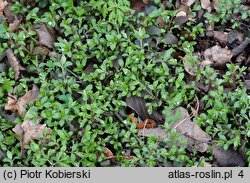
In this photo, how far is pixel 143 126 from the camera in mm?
3652

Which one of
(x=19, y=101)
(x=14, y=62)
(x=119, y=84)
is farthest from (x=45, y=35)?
(x=119, y=84)

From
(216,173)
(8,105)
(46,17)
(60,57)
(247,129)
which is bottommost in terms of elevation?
(216,173)

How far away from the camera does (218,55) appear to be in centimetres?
394

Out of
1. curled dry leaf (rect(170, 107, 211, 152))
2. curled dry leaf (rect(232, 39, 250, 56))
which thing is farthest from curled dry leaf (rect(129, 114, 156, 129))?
curled dry leaf (rect(232, 39, 250, 56))

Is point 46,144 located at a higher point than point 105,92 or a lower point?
lower

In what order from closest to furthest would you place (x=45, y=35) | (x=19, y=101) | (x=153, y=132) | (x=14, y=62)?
1. (x=153, y=132)
2. (x=19, y=101)
3. (x=14, y=62)
4. (x=45, y=35)

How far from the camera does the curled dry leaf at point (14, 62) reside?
385 cm

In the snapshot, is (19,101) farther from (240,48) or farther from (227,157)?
(240,48)

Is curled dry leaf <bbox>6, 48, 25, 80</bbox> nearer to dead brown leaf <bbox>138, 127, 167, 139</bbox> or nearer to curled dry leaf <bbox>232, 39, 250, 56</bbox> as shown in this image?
dead brown leaf <bbox>138, 127, 167, 139</bbox>

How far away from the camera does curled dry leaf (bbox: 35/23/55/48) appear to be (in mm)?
3973

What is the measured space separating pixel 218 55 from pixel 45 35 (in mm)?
1398

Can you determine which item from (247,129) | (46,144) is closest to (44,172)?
(46,144)

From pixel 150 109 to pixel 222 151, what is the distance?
1.97 feet

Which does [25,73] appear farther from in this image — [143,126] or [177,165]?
[177,165]
